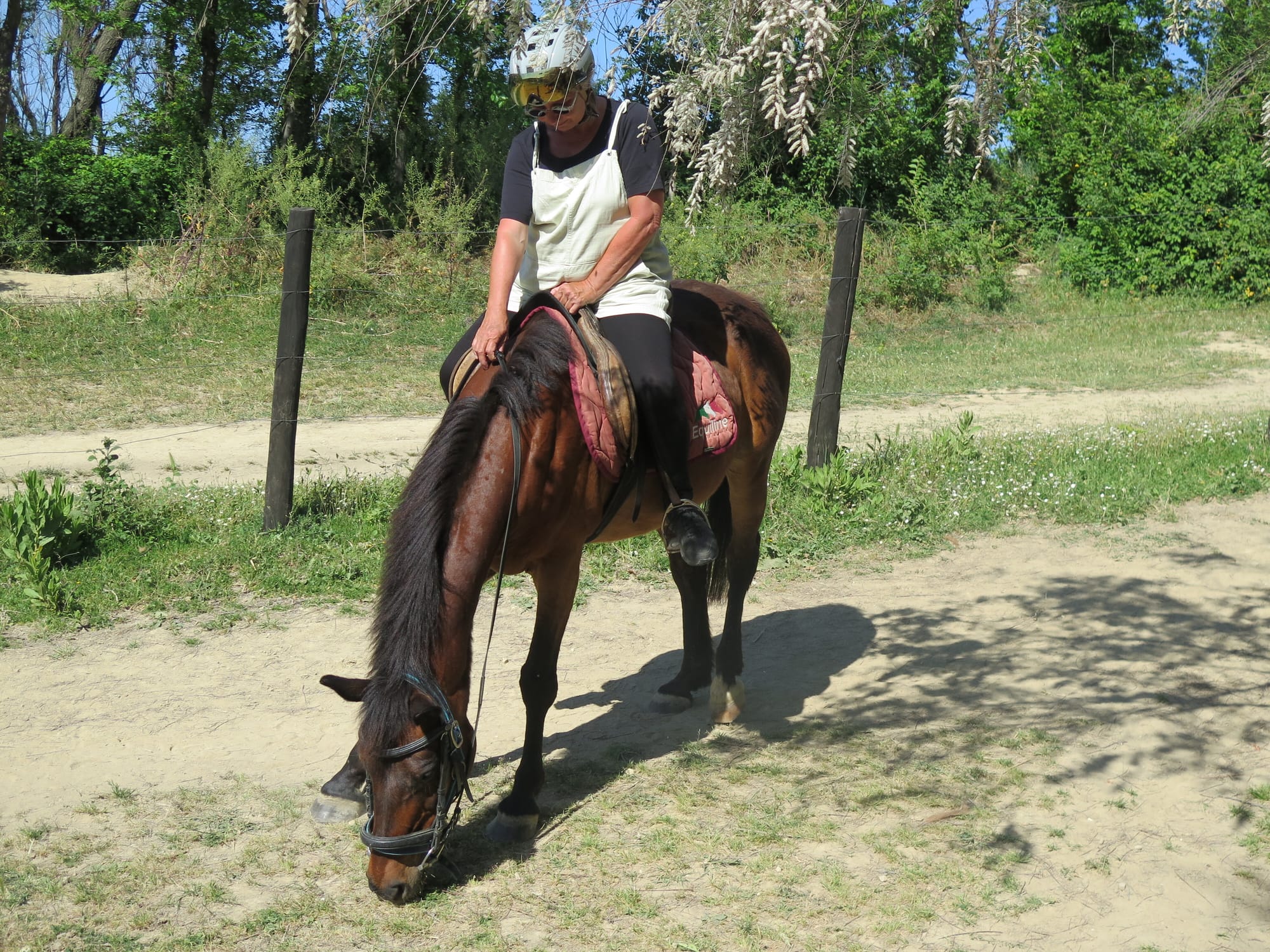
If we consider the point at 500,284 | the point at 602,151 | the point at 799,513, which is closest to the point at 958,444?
the point at 799,513

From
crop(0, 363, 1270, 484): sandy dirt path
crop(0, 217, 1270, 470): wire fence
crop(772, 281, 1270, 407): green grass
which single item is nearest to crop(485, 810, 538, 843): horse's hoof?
crop(0, 363, 1270, 484): sandy dirt path

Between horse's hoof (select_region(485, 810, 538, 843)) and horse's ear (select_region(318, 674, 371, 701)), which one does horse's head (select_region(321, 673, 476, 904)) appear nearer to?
horse's ear (select_region(318, 674, 371, 701))

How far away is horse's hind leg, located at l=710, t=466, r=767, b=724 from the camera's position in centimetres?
484

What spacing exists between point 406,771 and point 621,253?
2087mm

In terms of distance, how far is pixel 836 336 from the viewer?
7.93 m

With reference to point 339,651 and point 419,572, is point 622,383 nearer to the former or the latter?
point 419,572

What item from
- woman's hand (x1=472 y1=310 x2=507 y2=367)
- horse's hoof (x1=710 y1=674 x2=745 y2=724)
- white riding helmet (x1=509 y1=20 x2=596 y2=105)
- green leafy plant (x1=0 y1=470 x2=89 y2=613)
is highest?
white riding helmet (x1=509 y1=20 x2=596 y2=105)

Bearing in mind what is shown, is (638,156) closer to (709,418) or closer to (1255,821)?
(709,418)

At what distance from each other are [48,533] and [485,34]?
13.5ft

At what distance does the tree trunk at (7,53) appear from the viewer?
14.1 m

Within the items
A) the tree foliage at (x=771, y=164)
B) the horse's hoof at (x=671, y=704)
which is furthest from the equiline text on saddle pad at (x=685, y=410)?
the tree foliage at (x=771, y=164)

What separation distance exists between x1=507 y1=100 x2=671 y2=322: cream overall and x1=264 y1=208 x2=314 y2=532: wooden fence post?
2.82 metres

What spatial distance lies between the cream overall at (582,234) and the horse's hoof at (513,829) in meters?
1.88

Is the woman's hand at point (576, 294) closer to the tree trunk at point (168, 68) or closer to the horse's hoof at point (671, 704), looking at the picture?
the horse's hoof at point (671, 704)
